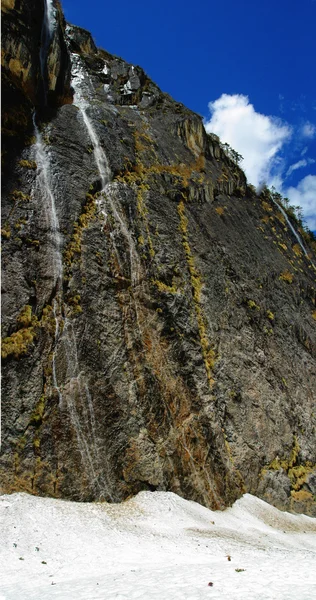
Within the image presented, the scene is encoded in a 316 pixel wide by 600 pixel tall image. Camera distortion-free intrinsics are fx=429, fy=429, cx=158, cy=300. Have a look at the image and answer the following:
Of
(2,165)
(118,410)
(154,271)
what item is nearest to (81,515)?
(118,410)

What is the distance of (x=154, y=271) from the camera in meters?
23.9

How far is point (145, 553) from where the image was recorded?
43.0ft

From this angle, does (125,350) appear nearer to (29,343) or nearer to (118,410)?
(118,410)

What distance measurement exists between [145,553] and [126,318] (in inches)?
412

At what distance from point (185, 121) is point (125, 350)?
25.0 meters

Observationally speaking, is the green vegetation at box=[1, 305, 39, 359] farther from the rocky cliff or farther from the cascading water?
the cascading water

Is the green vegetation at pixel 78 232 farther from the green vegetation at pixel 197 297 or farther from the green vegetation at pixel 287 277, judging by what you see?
the green vegetation at pixel 287 277

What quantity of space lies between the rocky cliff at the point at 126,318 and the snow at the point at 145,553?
3.74ft

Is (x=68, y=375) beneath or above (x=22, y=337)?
beneath

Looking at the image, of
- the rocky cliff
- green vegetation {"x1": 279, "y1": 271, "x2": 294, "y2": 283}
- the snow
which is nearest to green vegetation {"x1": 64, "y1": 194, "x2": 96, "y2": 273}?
the rocky cliff

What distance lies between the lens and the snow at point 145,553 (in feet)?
30.9

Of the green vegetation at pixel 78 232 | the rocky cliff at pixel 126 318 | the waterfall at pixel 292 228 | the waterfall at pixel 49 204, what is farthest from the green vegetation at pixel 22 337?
the waterfall at pixel 292 228

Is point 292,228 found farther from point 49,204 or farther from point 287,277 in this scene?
point 49,204

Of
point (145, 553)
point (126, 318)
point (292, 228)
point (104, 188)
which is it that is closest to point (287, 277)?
point (292, 228)
